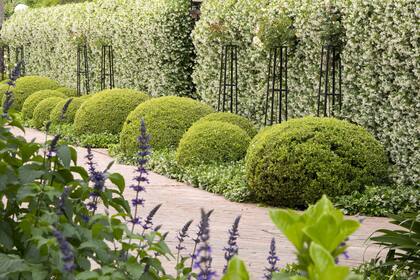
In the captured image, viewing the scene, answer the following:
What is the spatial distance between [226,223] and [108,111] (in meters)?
7.74

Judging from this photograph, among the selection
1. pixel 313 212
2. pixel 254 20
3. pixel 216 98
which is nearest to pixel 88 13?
pixel 216 98

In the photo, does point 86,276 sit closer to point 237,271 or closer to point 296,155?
point 237,271

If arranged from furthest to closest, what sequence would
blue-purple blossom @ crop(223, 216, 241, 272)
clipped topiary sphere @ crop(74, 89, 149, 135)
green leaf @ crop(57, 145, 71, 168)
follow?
clipped topiary sphere @ crop(74, 89, 149, 135), green leaf @ crop(57, 145, 71, 168), blue-purple blossom @ crop(223, 216, 241, 272)

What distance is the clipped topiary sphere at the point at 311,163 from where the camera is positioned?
9.27 meters

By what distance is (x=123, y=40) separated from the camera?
18.9 meters

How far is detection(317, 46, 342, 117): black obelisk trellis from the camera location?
10.9 meters

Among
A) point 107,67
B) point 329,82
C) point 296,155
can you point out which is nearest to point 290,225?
point 296,155

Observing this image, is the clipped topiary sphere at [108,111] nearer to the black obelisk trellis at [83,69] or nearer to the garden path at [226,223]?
the garden path at [226,223]

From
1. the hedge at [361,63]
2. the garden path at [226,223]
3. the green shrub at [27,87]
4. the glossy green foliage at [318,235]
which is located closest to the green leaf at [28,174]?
the glossy green foliage at [318,235]

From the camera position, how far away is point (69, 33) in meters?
22.1

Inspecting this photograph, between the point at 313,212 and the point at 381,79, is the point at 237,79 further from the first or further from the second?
the point at 313,212

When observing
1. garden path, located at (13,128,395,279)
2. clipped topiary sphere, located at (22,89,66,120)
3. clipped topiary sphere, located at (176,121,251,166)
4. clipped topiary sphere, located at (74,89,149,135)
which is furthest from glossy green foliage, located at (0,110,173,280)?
clipped topiary sphere, located at (22,89,66,120)

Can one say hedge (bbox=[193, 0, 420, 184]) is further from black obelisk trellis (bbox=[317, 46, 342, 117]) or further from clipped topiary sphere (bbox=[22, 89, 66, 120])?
clipped topiary sphere (bbox=[22, 89, 66, 120])

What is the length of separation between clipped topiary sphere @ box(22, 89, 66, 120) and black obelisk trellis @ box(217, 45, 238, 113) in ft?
20.5
